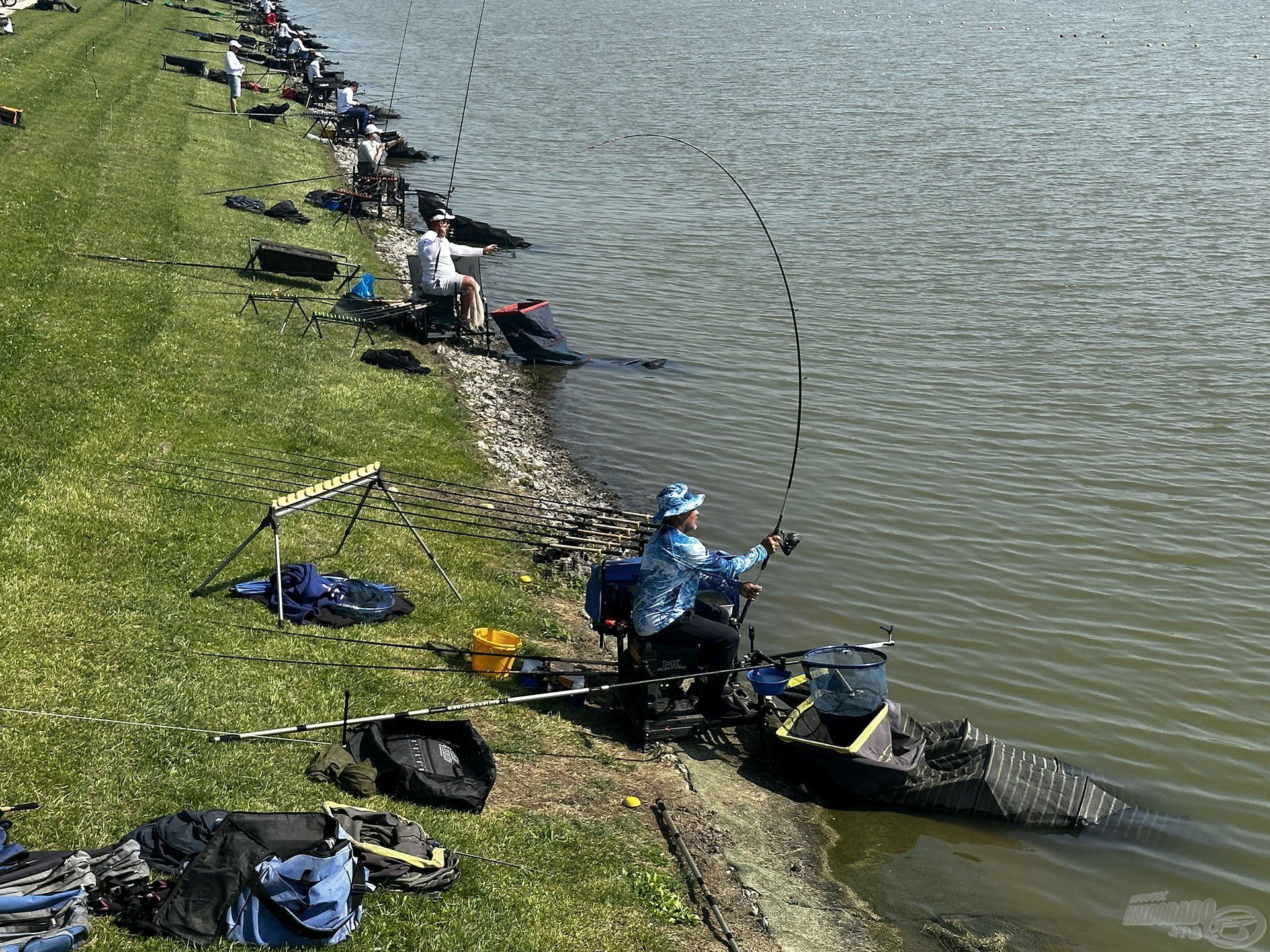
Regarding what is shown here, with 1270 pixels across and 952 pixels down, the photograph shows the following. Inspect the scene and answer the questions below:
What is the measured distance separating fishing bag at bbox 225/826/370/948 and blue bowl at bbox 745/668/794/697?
3.95m

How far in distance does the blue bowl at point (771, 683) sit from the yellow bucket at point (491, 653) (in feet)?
5.83

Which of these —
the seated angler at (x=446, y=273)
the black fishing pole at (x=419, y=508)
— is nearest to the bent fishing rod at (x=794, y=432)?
the black fishing pole at (x=419, y=508)

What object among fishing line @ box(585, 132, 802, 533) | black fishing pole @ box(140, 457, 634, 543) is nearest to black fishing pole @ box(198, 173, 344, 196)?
fishing line @ box(585, 132, 802, 533)

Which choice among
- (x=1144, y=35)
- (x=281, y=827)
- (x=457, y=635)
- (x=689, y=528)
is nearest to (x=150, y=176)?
(x=457, y=635)

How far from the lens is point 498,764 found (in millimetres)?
7508

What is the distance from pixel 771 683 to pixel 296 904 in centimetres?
431

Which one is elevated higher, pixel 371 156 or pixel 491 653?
pixel 371 156

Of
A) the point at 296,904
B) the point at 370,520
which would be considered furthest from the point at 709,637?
the point at 296,904

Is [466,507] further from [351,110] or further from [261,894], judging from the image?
[351,110]

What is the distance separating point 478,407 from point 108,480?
6.11 m

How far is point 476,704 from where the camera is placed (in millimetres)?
7547

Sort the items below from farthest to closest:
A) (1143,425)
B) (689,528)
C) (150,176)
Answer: (150,176), (1143,425), (689,528)

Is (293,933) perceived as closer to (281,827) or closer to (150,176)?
(281,827)

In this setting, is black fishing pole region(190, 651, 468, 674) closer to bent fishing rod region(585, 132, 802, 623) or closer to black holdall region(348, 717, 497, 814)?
black holdall region(348, 717, 497, 814)
